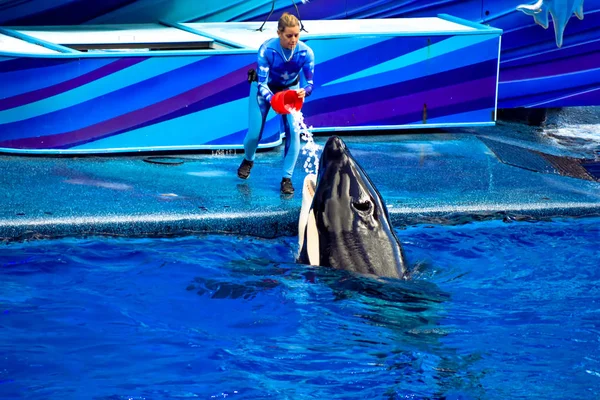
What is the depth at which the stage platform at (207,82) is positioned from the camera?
8.77 m

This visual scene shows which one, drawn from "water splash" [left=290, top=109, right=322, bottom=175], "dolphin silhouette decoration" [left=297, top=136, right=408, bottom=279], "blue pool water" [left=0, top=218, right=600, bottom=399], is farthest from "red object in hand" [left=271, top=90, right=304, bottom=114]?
"water splash" [left=290, top=109, right=322, bottom=175]

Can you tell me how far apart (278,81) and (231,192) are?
1.00m

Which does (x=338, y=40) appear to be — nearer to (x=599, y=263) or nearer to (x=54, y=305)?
(x=599, y=263)

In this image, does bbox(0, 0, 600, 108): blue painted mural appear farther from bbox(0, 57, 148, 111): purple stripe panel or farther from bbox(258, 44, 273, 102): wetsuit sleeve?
bbox(258, 44, 273, 102): wetsuit sleeve

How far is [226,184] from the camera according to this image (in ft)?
27.6

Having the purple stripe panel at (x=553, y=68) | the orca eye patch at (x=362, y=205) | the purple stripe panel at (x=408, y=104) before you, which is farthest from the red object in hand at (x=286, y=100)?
the purple stripe panel at (x=553, y=68)

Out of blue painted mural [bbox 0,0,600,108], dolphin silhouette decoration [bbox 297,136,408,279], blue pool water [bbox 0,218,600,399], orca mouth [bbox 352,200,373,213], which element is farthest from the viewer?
blue painted mural [bbox 0,0,600,108]

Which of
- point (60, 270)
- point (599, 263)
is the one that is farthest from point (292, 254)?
point (599, 263)

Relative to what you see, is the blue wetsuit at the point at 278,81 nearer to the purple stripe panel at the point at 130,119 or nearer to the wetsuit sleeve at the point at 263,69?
the wetsuit sleeve at the point at 263,69

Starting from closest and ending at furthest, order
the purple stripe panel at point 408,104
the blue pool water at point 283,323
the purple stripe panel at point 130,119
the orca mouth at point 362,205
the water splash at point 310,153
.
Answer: the blue pool water at point 283,323 → the orca mouth at point 362,205 → the purple stripe panel at point 130,119 → the water splash at point 310,153 → the purple stripe panel at point 408,104

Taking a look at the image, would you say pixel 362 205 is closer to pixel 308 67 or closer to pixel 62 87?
pixel 308 67

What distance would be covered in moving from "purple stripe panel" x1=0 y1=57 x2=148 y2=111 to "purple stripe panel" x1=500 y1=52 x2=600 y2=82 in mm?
4916

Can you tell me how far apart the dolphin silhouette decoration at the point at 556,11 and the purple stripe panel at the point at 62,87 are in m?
5.01

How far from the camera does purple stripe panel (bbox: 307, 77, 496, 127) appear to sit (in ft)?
33.4
